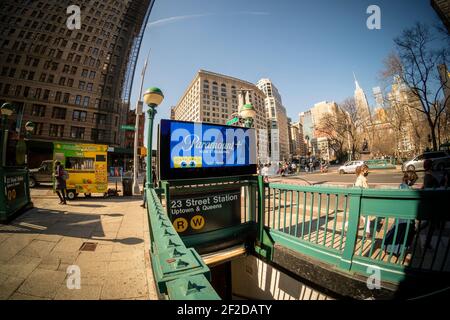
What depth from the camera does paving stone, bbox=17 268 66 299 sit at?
7.91ft

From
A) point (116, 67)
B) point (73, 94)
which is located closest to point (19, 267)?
point (73, 94)

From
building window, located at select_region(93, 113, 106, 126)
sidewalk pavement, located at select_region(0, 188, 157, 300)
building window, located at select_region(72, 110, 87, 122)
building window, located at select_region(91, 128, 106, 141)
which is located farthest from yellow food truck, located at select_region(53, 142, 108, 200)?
building window, located at select_region(93, 113, 106, 126)

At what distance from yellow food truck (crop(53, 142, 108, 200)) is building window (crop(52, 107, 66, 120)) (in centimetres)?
2788

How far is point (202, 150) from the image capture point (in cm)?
441

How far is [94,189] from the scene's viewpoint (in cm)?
1082

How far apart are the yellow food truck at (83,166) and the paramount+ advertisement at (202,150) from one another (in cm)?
954

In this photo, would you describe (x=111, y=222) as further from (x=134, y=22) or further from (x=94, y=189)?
(x=134, y=22)

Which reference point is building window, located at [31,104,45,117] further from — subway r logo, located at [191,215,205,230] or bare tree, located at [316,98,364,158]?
bare tree, located at [316,98,364,158]

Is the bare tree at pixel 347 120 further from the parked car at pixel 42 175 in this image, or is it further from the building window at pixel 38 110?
the building window at pixel 38 110

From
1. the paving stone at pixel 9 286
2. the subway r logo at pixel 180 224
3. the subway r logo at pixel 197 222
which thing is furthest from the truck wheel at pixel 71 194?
the subway r logo at pixel 197 222

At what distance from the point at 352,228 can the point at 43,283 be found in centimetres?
459

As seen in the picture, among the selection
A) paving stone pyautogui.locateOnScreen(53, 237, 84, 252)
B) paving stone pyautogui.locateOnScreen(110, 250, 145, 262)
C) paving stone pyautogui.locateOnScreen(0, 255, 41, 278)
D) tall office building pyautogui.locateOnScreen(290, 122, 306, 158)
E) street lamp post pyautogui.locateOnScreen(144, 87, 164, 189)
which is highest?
tall office building pyautogui.locateOnScreen(290, 122, 306, 158)

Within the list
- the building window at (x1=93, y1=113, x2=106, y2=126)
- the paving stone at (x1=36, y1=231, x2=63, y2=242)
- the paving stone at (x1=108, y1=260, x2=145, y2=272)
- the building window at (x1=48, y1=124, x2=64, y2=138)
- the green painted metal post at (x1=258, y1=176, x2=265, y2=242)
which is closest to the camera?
the paving stone at (x1=108, y1=260, x2=145, y2=272)
